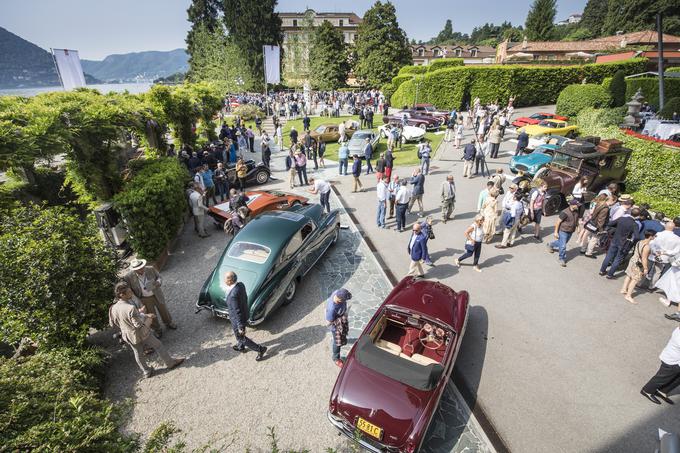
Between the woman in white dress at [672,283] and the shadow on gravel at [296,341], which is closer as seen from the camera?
the shadow on gravel at [296,341]

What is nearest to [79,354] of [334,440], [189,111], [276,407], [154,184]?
[276,407]

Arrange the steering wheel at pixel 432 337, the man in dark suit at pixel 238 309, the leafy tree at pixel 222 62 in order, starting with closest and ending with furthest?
→ the steering wheel at pixel 432 337 < the man in dark suit at pixel 238 309 < the leafy tree at pixel 222 62

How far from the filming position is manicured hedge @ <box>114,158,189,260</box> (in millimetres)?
7922

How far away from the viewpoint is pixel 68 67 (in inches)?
688

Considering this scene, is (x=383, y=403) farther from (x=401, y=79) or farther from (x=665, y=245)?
(x=401, y=79)

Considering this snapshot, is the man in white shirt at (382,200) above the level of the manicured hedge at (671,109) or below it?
below

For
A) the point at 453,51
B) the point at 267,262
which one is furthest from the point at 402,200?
the point at 453,51

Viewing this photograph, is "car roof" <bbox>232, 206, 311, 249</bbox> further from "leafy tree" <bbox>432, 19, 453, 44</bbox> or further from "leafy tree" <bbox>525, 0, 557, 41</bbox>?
"leafy tree" <bbox>432, 19, 453, 44</bbox>

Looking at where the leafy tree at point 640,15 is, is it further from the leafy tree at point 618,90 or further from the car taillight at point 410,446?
the car taillight at point 410,446

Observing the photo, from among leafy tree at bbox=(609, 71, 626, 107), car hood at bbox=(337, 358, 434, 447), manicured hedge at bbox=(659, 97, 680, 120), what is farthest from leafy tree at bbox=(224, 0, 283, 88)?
car hood at bbox=(337, 358, 434, 447)

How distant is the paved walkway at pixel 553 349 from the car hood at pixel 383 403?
1633 millimetres

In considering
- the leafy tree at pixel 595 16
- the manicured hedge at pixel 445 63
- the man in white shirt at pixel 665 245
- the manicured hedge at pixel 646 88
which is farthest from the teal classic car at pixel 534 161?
the leafy tree at pixel 595 16

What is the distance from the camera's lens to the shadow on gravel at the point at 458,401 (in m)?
4.61

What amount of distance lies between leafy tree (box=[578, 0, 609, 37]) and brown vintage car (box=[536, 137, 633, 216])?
3279 inches
